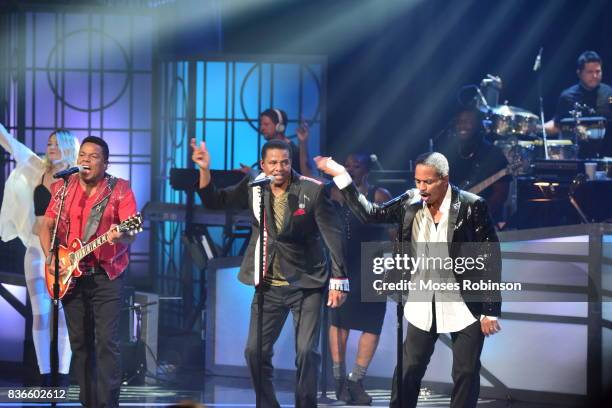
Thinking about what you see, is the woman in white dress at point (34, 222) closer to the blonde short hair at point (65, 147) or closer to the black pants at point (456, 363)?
the blonde short hair at point (65, 147)

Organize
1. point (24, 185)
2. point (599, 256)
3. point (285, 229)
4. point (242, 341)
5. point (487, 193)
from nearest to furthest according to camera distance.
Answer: point (285, 229) < point (599, 256) < point (24, 185) < point (242, 341) < point (487, 193)

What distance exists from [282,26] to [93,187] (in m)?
6.00

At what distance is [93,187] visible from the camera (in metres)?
6.93

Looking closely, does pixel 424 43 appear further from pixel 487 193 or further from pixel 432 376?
pixel 432 376

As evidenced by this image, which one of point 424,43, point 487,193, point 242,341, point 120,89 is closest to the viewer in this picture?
point 242,341

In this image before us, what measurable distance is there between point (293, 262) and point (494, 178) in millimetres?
3774

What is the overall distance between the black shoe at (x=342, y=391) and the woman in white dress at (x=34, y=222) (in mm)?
2244

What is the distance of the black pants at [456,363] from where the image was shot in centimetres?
602

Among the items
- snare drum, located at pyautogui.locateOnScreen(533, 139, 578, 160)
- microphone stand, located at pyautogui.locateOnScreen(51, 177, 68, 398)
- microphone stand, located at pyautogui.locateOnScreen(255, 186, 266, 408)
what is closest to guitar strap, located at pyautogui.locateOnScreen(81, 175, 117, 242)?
microphone stand, located at pyautogui.locateOnScreen(51, 177, 68, 398)

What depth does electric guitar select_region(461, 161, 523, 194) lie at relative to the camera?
386 inches

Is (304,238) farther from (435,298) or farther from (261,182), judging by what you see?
(435,298)

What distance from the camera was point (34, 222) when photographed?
27.5 ft

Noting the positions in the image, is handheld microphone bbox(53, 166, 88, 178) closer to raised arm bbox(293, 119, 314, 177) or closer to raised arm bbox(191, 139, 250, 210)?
raised arm bbox(191, 139, 250, 210)

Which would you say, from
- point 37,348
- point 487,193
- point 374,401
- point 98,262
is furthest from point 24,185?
point 487,193
